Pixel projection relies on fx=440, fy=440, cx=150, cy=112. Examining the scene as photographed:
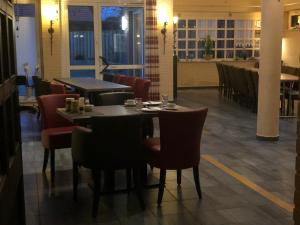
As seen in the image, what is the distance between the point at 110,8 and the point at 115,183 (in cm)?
668

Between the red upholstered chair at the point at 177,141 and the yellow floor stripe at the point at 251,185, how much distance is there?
30.3 inches

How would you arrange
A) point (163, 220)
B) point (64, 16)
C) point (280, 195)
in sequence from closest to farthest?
point (163, 220) → point (280, 195) → point (64, 16)

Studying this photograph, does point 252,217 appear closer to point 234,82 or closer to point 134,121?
point 134,121

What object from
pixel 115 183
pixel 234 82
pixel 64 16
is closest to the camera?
pixel 115 183

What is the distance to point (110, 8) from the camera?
10336 millimetres

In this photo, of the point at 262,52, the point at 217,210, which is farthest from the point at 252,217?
the point at 262,52

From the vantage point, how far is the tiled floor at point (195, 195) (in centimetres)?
355

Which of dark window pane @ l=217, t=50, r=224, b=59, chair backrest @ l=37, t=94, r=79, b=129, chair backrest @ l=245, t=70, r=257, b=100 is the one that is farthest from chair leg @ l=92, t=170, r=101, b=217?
dark window pane @ l=217, t=50, r=224, b=59

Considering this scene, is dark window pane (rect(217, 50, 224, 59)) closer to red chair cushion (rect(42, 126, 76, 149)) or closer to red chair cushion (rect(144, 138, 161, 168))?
red chair cushion (rect(42, 126, 76, 149))

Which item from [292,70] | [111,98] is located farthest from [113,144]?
[292,70]

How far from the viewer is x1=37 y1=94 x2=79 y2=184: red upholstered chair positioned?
4.49 meters

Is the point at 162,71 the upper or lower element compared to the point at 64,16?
lower

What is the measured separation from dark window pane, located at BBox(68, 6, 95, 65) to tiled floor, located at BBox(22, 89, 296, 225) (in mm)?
4257

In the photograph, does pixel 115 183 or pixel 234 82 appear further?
pixel 234 82
